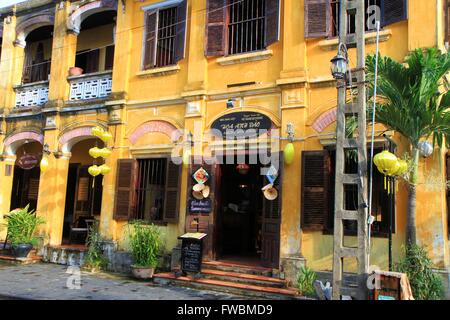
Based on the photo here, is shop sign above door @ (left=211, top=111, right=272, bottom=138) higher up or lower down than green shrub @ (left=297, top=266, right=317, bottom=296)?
higher up

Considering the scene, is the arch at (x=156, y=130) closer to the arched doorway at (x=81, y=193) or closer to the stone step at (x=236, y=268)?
the arched doorway at (x=81, y=193)

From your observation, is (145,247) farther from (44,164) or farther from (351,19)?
(351,19)

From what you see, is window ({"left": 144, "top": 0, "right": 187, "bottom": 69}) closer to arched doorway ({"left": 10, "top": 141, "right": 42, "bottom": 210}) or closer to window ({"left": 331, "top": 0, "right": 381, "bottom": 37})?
window ({"left": 331, "top": 0, "right": 381, "bottom": 37})

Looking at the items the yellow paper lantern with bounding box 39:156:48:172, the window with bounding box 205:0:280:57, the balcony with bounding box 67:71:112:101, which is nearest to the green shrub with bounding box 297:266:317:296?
the window with bounding box 205:0:280:57

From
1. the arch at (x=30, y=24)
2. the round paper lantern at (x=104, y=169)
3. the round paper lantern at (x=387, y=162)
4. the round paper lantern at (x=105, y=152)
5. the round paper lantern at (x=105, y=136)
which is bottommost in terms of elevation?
the round paper lantern at (x=387, y=162)

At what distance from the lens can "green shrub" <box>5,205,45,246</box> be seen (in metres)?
12.2

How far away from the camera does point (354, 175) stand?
657 centimetres

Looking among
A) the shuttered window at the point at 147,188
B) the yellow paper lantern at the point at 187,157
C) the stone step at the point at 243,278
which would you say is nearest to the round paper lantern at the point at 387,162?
the stone step at the point at 243,278

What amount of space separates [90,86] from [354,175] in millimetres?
9134

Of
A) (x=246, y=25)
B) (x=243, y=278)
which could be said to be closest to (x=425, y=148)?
(x=243, y=278)

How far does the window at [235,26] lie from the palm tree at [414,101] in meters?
3.73

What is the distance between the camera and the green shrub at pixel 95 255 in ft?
37.0

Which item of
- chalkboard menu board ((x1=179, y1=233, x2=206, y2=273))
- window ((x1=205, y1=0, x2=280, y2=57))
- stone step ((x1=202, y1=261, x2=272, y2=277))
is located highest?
window ((x1=205, y1=0, x2=280, y2=57))

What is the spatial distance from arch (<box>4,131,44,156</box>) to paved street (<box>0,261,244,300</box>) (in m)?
4.33
